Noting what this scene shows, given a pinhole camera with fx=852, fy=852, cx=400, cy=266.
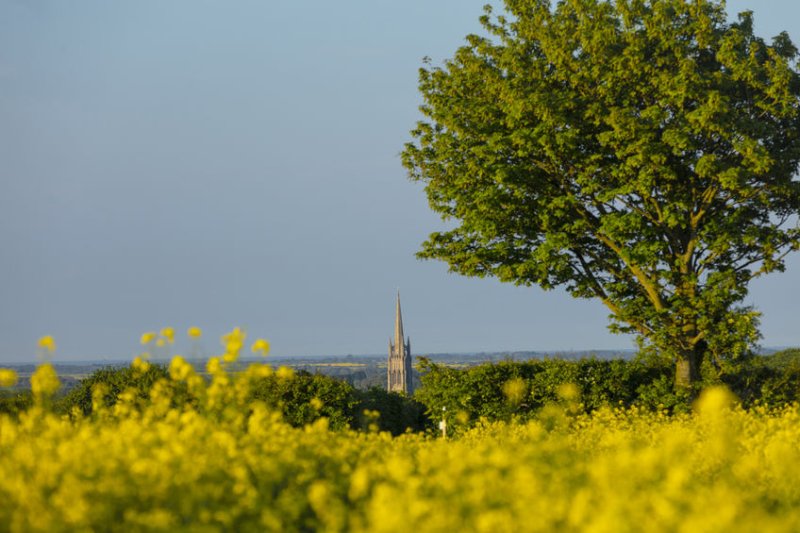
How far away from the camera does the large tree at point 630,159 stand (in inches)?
766

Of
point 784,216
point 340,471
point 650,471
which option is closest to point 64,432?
point 340,471

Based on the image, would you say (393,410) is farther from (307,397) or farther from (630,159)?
(630,159)

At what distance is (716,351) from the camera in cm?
2036

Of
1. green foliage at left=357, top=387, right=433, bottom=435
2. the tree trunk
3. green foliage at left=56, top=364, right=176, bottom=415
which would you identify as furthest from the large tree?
green foliage at left=56, top=364, right=176, bottom=415

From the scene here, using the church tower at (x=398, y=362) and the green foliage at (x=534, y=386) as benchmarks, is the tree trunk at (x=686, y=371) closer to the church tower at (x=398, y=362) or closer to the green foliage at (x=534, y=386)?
the green foliage at (x=534, y=386)

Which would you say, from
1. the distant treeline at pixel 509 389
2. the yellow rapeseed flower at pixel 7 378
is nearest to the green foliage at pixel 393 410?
the distant treeline at pixel 509 389

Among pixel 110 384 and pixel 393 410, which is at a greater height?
pixel 110 384

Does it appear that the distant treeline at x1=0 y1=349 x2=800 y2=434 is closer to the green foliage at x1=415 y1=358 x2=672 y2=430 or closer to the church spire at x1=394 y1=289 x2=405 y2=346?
the green foliage at x1=415 y1=358 x2=672 y2=430

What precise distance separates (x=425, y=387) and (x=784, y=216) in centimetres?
1008

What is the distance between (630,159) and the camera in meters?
18.9

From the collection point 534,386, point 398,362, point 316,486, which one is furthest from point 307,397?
point 398,362

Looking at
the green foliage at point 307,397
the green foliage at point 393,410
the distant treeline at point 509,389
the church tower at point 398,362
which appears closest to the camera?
the green foliage at point 307,397

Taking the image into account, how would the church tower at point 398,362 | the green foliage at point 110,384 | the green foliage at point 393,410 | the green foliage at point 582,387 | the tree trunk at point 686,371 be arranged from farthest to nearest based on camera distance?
the church tower at point 398,362 < the green foliage at point 393,410 < the tree trunk at point 686,371 < the green foliage at point 582,387 < the green foliage at point 110,384

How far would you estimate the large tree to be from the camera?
19453mm
